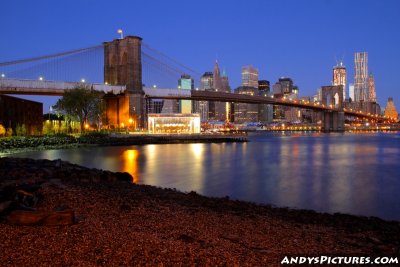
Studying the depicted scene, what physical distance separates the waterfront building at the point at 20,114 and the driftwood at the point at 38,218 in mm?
41278

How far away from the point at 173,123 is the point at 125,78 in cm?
1184

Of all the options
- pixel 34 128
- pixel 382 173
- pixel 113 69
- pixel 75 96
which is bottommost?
pixel 382 173

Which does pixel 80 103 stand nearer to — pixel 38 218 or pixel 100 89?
pixel 100 89

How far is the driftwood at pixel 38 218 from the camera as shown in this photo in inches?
231

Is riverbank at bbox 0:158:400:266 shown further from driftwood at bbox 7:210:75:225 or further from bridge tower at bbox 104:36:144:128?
bridge tower at bbox 104:36:144:128

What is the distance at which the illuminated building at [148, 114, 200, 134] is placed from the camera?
72.7 meters

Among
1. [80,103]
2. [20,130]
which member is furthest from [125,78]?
[20,130]

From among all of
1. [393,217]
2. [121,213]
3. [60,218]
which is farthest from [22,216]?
[393,217]

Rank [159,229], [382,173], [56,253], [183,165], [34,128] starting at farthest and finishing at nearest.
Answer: [34,128] → [183,165] → [382,173] → [159,229] → [56,253]

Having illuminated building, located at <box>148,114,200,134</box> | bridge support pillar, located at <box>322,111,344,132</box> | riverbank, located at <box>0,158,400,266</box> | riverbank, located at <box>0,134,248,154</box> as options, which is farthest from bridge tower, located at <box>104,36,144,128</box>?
bridge support pillar, located at <box>322,111,344,132</box>

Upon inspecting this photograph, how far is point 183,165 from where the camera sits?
27.8 m

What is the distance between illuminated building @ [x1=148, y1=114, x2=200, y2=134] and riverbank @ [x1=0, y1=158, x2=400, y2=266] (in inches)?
2489

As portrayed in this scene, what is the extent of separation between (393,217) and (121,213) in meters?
8.08

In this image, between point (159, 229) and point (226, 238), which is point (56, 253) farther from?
point (226, 238)
